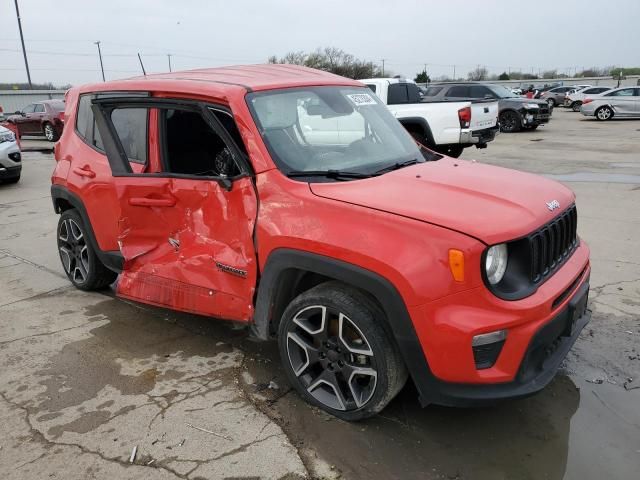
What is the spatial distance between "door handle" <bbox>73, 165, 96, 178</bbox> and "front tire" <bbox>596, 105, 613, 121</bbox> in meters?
26.8

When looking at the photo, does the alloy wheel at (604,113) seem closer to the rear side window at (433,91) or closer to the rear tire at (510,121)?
the rear tire at (510,121)

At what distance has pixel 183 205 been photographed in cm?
348

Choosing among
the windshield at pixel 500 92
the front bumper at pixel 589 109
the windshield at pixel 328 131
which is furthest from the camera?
the front bumper at pixel 589 109

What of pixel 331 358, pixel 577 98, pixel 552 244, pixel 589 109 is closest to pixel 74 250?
pixel 331 358

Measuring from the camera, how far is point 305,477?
8.25 feet

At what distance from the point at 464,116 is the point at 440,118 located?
48cm

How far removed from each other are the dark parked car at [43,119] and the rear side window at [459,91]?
14.4 meters

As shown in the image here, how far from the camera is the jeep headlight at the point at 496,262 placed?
2.46m

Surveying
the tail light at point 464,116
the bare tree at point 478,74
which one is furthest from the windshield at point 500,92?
the bare tree at point 478,74

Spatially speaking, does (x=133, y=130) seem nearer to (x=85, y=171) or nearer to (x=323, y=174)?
(x=85, y=171)

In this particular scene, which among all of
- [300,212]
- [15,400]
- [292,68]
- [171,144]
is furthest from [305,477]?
[292,68]

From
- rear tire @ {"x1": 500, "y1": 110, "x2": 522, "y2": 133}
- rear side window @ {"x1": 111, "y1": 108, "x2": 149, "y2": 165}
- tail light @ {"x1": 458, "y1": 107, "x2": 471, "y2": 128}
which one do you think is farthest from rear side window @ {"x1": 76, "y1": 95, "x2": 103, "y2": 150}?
rear tire @ {"x1": 500, "y1": 110, "x2": 522, "y2": 133}

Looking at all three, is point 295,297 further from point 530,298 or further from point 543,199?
point 543,199

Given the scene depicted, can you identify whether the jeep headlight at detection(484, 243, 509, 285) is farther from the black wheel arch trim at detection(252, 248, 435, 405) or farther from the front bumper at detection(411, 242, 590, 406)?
the black wheel arch trim at detection(252, 248, 435, 405)
